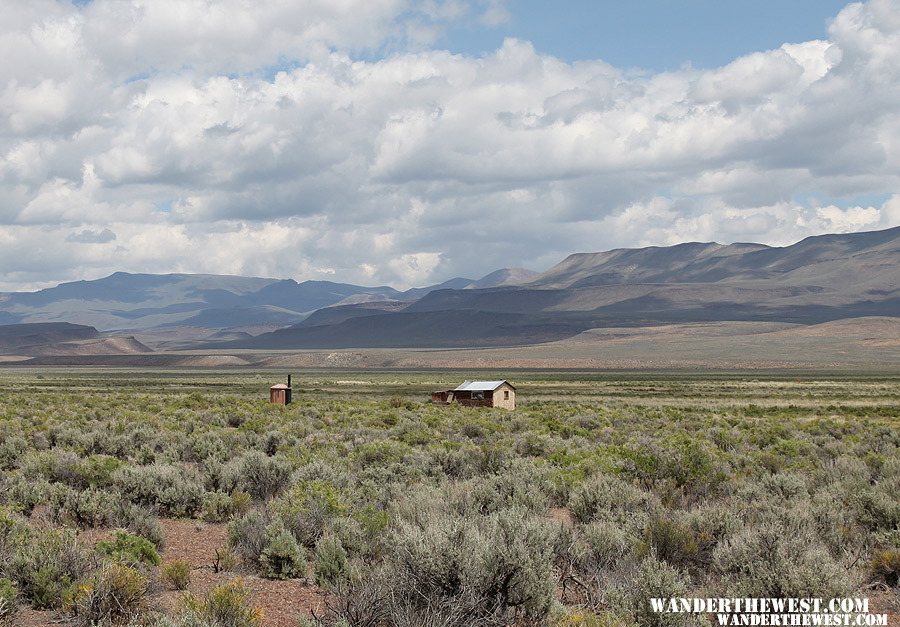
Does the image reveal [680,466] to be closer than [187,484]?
No

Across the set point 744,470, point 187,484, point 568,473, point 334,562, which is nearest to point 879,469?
point 744,470

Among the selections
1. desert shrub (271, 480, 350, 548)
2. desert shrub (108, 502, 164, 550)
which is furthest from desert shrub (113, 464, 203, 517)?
desert shrub (271, 480, 350, 548)

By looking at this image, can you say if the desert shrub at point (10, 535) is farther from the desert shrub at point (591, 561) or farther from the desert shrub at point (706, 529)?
the desert shrub at point (706, 529)

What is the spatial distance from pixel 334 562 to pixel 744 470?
11561 mm

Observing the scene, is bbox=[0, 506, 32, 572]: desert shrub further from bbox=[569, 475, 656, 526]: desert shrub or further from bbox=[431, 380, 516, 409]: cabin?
bbox=[431, 380, 516, 409]: cabin

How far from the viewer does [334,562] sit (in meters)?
9.47

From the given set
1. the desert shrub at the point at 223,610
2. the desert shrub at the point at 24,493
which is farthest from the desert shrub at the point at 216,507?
the desert shrub at the point at 223,610

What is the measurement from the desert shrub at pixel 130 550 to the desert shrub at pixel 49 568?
0.31 metres

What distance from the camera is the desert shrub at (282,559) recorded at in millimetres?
9742

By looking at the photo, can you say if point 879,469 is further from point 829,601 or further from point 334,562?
point 334,562

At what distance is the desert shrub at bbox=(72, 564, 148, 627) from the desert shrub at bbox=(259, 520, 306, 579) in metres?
2.07

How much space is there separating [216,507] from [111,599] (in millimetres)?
5457

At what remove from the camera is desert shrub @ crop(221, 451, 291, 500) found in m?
14.8

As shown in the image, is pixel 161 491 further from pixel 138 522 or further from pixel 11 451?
pixel 11 451
